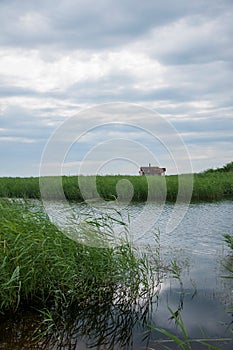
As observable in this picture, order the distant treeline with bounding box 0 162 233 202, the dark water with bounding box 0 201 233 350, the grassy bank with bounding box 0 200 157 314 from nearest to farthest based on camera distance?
the dark water with bounding box 0 201 233 350 → the grassy bank with bounding box 0 200 157 314 → the distant treeline with bounding box 0 162 233 202

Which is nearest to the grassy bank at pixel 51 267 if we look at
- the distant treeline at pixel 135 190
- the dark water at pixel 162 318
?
the dark water at pixel 162 318

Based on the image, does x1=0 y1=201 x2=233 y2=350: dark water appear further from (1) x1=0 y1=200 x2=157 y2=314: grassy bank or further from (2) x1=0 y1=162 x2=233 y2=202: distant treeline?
(2) x1=0 y1=162 x2=233 y2=202: distant treeline

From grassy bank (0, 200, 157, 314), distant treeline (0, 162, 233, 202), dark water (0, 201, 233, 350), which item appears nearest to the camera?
dark water (0, 201, 233, 350)

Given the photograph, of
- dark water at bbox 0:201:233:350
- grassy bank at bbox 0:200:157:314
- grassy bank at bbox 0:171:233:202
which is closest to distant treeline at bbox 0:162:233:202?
grassy bank at bbox 0:171:233:202

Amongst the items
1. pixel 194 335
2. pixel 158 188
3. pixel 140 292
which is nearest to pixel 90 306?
pixel 140 292

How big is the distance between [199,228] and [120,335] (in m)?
5.94

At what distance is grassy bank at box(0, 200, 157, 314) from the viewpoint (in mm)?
4387

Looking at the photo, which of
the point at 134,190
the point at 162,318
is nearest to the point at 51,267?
the point at 162,318

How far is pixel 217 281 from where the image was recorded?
18.9ft

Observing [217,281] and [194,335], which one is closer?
[194,335]

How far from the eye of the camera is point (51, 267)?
4.59 metres

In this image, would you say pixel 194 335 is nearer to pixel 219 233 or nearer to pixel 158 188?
pixel 219 233

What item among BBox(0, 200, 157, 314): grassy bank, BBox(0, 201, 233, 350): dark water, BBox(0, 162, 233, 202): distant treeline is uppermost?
BBox(0, 162, 233, 202): distant treeline

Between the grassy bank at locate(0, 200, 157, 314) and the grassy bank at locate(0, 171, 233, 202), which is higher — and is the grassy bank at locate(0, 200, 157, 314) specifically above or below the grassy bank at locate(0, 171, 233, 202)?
below
